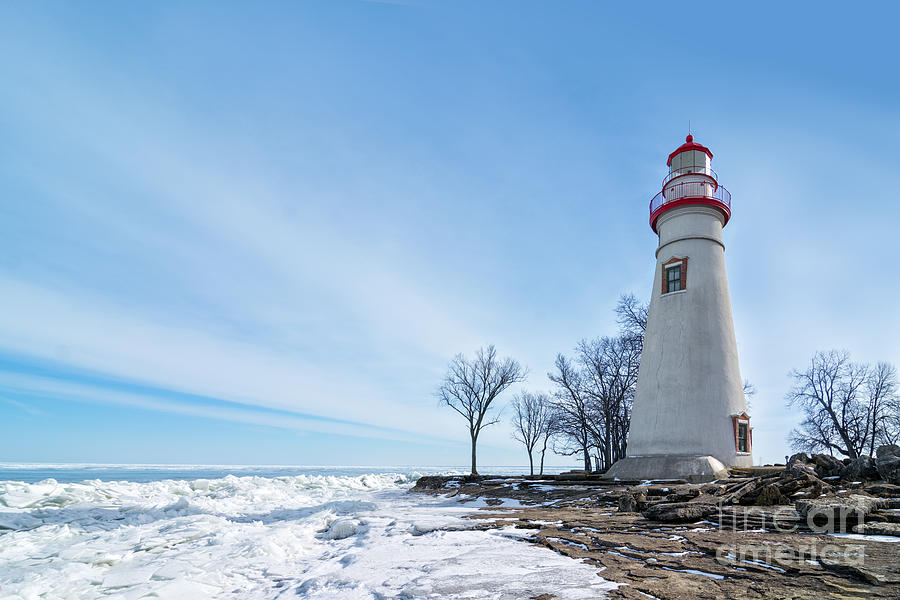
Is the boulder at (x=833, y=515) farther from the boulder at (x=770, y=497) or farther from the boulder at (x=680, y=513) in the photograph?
the boulder at (x=770, y=497)

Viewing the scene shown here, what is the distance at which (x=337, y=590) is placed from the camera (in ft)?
16.9

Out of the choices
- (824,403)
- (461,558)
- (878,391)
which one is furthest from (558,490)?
(878,391)

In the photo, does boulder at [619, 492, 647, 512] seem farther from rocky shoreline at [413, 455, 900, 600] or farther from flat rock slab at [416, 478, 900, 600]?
flat rock slab at [416, 478, 900, 600]

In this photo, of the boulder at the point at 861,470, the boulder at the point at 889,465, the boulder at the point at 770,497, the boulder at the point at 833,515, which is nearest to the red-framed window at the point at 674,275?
the boulder at the point at 861,470

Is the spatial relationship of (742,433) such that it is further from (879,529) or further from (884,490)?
(879,529)

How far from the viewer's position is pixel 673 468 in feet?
55.0

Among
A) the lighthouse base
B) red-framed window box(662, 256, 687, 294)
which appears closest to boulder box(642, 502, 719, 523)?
the lighthouse base

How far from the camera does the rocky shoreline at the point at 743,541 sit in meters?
4.26

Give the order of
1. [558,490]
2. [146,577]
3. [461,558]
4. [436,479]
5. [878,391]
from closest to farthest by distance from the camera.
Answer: [461,558]
[146,577]
[558,490]
[436,479]
[878,391]

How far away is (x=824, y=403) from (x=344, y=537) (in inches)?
1401

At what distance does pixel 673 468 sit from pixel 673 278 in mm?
7672

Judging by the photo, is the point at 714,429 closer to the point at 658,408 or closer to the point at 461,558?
the point at 658,408

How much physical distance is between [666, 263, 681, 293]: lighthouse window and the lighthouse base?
22.1 ft

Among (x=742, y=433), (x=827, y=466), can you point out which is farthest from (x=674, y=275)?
(x=827, y=466)
